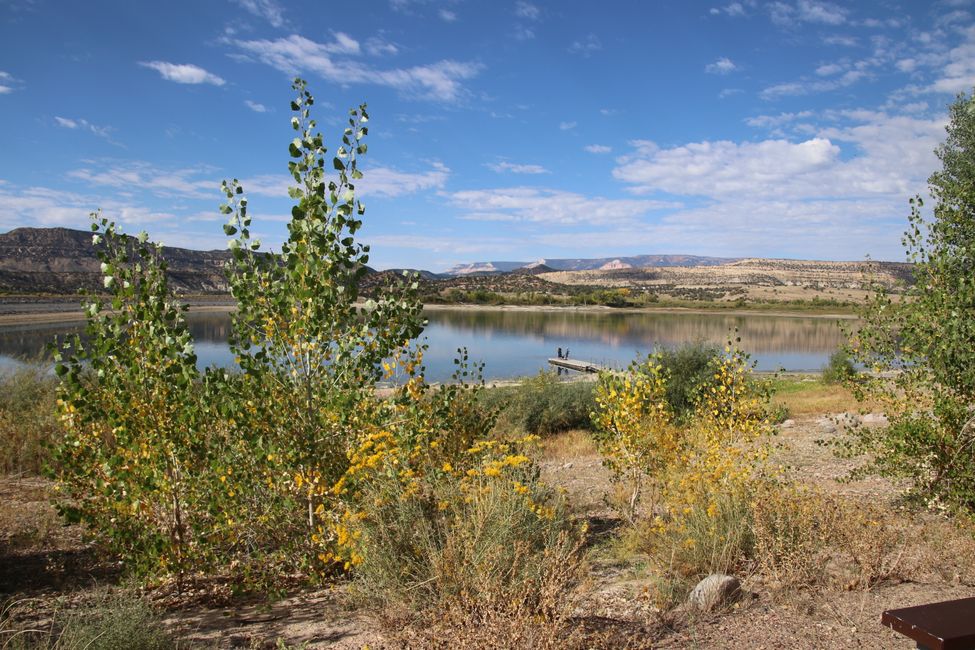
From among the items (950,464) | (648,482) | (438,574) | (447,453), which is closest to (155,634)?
(438,574)

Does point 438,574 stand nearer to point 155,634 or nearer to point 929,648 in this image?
point 155,634

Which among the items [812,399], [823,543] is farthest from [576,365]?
[823,543]

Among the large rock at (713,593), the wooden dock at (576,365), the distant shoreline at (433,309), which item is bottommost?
the wooden dock at (576,365)

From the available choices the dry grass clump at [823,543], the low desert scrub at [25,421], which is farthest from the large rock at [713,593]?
the low desert scrub at [25,421]

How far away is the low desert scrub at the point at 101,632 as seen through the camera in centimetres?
345

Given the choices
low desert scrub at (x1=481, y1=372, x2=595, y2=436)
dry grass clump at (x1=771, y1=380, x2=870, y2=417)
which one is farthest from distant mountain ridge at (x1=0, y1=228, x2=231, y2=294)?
dry grass clump at (x1=771, y1=380, x2=870, y2=417)

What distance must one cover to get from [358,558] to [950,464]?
5.86 m

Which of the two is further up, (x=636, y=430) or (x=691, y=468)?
(x=636, y=430)

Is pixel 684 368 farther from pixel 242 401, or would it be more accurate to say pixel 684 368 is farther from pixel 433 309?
pixel 433 309

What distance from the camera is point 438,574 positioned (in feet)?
12.5

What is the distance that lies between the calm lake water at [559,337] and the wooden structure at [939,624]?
2217 centimetres

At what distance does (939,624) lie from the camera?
3.04m

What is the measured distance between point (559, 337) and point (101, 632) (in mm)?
56531

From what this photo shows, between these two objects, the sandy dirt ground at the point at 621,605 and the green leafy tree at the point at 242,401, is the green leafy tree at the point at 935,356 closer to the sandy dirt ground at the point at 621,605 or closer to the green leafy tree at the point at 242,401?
the sandy dirt ground at the point at 621,605
